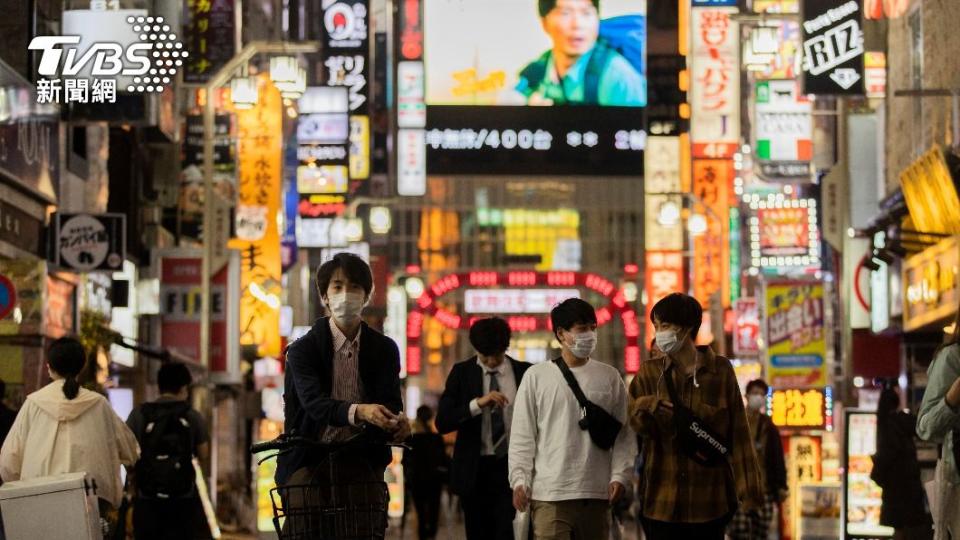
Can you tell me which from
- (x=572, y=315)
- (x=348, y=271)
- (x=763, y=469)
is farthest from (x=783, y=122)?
(x=348, y=271)

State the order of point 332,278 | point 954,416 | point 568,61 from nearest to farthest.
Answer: point 332,278
point 954,416
point 568,61

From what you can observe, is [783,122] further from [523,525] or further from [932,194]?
[523,525]

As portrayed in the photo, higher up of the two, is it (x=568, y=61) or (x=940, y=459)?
(x=568, y=61)

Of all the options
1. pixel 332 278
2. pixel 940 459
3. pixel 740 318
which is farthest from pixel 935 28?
pixel 740 318

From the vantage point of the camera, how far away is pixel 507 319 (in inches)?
1823

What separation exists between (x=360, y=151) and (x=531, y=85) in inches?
453

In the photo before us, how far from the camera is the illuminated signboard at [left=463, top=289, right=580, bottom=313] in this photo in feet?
169

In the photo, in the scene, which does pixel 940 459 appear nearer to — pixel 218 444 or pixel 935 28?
pixel 935 28

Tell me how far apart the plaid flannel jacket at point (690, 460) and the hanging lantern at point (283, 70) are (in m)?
17.0

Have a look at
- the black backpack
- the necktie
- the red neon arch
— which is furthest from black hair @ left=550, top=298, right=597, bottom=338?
the red neon arch

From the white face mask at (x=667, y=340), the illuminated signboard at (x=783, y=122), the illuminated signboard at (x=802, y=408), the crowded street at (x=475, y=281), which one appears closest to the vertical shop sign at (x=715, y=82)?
the crowded street at (x=475, y=281)

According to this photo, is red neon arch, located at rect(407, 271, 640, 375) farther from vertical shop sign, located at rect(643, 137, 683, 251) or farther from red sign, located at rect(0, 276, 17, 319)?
red sign, located at rect(0, 276, 17, 319)

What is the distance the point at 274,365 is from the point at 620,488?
31658mm

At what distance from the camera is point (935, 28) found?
2003 cm
